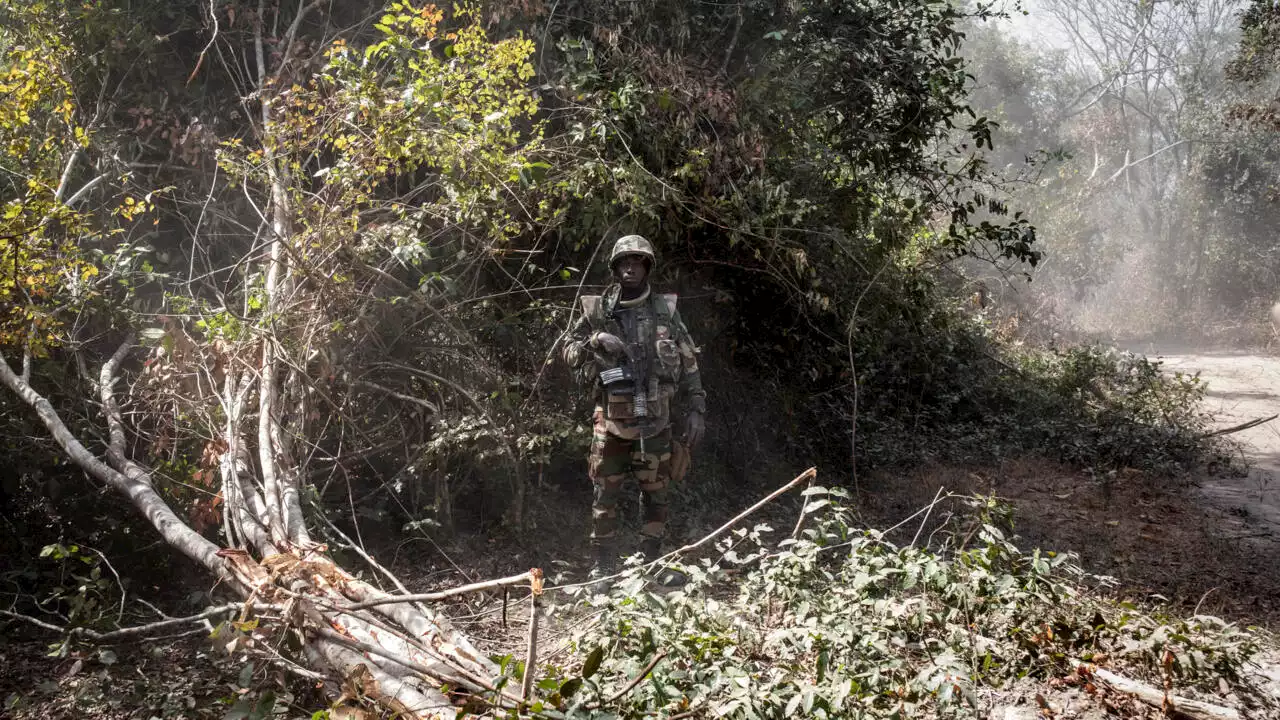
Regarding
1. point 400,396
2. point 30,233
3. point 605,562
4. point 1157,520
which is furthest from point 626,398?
point 1157,520

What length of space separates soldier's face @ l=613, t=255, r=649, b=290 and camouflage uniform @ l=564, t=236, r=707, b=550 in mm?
65

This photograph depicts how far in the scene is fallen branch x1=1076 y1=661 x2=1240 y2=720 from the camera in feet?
10.00

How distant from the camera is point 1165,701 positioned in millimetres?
3066

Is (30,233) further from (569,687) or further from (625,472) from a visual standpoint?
(569,687)

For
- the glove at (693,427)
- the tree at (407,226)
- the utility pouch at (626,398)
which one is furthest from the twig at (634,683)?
the glove at (693,427)

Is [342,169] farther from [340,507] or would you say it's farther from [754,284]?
[754,284]

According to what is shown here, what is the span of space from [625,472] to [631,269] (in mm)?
1252

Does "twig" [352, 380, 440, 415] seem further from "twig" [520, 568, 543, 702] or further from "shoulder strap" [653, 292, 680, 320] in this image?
"twig" [520, 568, 543, 702]

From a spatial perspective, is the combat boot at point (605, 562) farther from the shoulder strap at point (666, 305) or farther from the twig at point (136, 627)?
the twig at point (136, 627)

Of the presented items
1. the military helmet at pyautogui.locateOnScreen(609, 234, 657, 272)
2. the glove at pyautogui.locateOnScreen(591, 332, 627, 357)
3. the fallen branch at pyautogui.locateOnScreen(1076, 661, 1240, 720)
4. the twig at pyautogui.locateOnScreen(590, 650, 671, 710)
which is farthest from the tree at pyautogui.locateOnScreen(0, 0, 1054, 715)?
the fallen branch at pyautogui.locateOnScreen(1076, 661, 1240, 720)

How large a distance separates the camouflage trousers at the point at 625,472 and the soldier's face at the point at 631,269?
2.81 feet

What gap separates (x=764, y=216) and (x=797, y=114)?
1477 millimetres

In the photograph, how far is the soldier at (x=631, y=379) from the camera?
5.19 m

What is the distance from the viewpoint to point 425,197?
6.90 m
